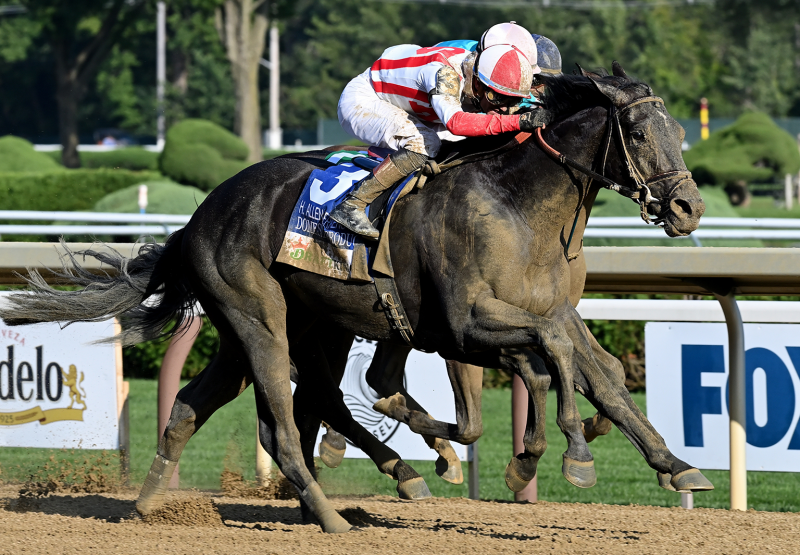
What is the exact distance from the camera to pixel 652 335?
5.03 metres

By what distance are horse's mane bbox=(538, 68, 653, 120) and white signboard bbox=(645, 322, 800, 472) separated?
153 centimetres

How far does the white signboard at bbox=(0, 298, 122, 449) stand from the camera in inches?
212

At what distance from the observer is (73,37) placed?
28891mm

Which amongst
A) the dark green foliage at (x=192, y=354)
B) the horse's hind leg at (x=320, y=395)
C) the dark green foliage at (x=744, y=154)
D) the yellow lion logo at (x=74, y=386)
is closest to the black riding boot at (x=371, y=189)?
the horse's hind leg at (x=320, y=395)

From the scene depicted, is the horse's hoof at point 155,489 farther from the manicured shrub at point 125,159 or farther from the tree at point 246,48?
the manicured shrub at point 125,159

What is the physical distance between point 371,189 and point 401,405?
105cm

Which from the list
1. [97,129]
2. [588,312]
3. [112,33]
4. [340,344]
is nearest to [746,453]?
[588,312]

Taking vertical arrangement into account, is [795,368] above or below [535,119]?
below

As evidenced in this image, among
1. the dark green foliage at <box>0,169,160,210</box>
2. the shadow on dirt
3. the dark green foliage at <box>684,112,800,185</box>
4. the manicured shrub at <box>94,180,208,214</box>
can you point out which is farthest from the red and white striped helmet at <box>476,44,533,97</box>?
the dark green foliage at <box>684,112,800,185</box>

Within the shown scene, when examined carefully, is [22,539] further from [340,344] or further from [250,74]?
[250,74]

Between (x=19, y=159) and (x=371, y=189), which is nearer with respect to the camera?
(x=371, y=189)

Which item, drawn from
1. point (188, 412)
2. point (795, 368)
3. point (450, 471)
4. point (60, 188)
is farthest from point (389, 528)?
point (60, 188)

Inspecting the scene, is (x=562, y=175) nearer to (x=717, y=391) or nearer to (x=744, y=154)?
(x=717, y=391)

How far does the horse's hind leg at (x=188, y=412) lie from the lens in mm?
4496
